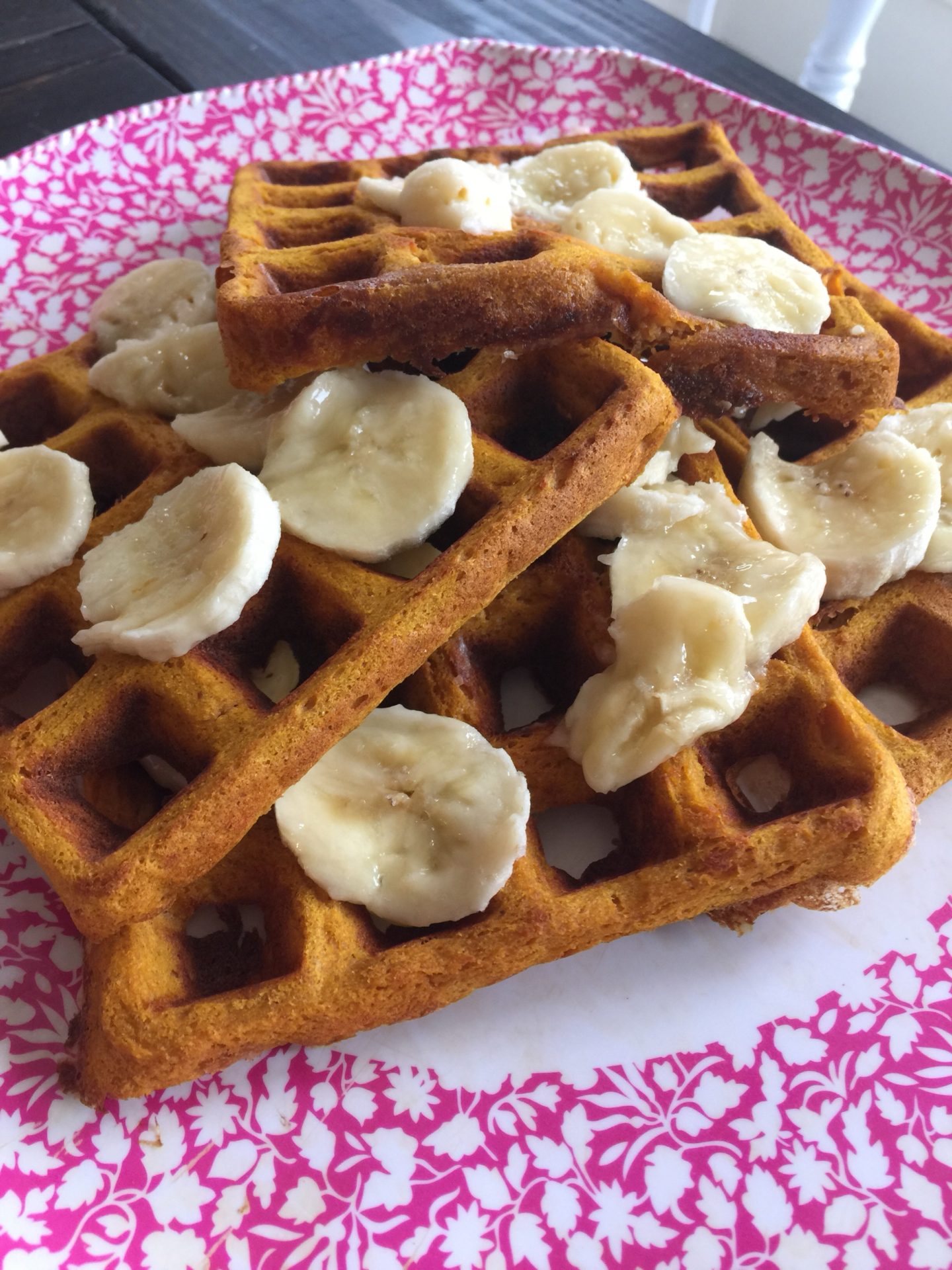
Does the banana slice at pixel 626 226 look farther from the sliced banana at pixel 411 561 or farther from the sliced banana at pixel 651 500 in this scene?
the sliced banana at pixel 411 561

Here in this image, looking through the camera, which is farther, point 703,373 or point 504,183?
point 504,183

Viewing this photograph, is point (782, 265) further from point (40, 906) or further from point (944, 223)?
point (40, 906)

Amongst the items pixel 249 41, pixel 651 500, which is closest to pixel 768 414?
pixel 651 500

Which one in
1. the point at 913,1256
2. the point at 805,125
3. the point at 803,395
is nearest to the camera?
the point at 913,1256

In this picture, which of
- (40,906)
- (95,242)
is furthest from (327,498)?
(95,242)

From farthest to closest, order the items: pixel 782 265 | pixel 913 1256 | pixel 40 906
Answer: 1. pixel 782 265
2. pixel 40 906
3. pixel 913 1256

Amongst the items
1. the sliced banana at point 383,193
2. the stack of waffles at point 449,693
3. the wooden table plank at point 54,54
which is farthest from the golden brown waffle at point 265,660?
the wooden table plank at point 54,54
